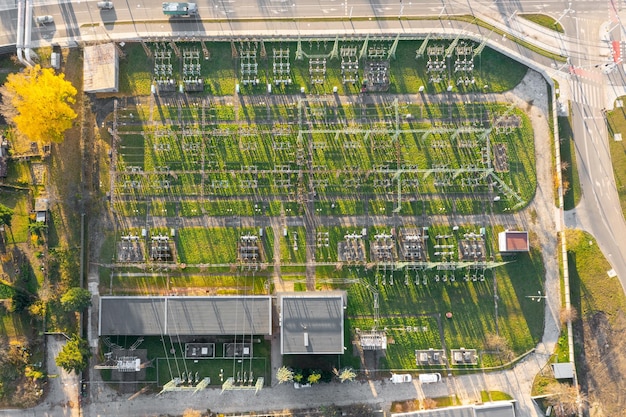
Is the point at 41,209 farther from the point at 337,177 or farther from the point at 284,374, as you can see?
the point at 337,177

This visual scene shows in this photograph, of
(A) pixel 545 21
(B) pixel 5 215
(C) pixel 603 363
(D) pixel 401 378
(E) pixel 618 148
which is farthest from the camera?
(A) pixel 545 21

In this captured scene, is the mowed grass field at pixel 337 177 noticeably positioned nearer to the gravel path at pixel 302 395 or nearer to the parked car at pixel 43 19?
the gravel path at pixel 302 395

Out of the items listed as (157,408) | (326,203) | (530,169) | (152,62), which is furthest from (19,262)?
(530,169)

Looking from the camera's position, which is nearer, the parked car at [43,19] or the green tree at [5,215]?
the green tree at [5,215]

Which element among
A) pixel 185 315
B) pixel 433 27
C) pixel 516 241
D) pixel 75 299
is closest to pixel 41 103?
pixel 75 299

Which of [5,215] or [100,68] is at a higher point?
[100,68]

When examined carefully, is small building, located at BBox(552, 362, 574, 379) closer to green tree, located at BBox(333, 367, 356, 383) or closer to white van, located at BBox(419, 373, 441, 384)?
white van, located at BBox(419, 373, 441, 384)

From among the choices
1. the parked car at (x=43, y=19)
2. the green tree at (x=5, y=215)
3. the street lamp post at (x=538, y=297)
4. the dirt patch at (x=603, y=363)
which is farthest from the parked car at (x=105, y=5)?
the dirt patch at (x=603, y=363)
